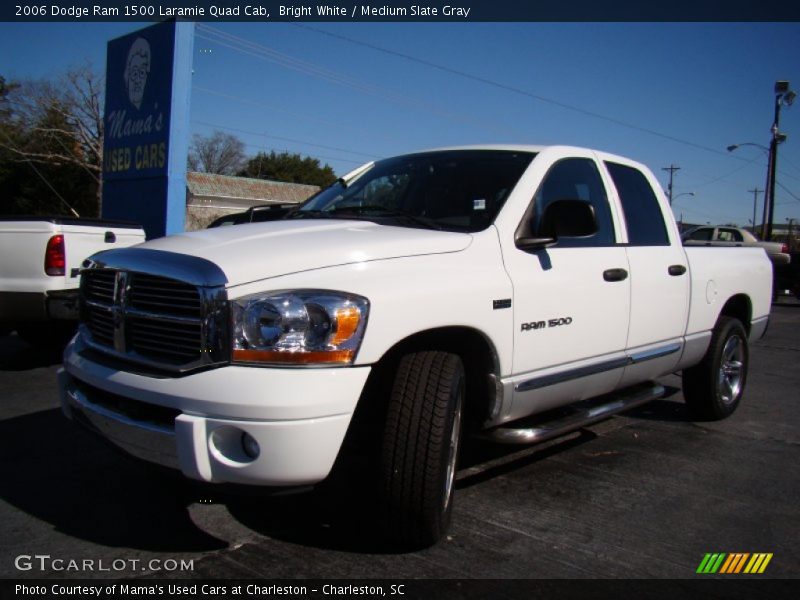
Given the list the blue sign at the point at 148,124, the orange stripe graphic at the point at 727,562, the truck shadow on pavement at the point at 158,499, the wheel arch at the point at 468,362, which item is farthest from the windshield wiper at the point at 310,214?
the blue sign at the point at 148,124

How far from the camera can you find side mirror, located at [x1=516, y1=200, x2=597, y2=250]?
3.38m

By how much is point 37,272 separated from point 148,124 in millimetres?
6535

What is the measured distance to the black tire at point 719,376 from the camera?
5.15m

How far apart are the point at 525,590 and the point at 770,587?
1.01m

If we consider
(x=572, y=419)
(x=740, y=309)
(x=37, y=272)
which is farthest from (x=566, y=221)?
(x=37, y=272)

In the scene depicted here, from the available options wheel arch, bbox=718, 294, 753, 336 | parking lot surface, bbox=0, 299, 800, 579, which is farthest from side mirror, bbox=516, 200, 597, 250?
wheel arch, bbox=718, 294, 753, 336

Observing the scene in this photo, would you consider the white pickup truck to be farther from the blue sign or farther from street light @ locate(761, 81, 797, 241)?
street light @ locate(761, 81, 797, 241)

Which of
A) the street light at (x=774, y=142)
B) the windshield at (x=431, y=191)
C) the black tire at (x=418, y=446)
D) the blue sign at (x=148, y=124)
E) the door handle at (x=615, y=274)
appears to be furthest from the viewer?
the street light at (x=774, y=142)

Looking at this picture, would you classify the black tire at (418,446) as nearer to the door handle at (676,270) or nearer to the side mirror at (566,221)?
the side mirror at (566,221)

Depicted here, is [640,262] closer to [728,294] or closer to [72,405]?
[728,294]

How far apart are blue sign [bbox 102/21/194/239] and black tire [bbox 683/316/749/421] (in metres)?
8.81

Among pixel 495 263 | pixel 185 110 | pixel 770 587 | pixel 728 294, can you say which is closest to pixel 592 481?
pixel 770 587

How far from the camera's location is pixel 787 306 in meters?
18.6

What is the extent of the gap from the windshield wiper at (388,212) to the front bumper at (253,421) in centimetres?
107
